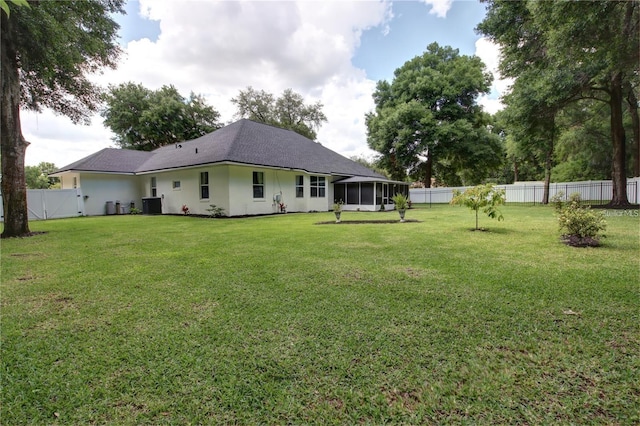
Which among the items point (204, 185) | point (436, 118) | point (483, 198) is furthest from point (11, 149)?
point (436, 118)

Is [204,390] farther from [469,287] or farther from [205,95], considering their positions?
[205,95]

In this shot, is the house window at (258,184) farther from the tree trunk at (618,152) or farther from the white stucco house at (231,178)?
the tree trunk at (618,152)

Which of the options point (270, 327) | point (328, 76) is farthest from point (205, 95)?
point (270, 327)

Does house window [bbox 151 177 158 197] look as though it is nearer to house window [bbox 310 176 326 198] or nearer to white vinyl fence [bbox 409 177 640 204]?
house window [bbox 310 176 326 198]

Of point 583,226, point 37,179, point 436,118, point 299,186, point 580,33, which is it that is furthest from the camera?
point 37,179

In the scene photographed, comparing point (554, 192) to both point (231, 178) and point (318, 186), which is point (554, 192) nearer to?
point (318, 186)

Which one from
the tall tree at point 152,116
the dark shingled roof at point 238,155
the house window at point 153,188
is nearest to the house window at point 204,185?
the dark shingled roof at point 238,155

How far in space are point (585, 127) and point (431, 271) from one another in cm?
2541

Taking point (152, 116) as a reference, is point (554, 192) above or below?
below

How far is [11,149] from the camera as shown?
7.85 m

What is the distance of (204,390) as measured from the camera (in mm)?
1850

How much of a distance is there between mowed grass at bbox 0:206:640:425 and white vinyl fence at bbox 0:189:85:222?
13963 millimetres

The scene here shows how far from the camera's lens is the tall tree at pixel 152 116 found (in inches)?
1067

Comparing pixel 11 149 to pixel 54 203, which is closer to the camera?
pixel 11 149
